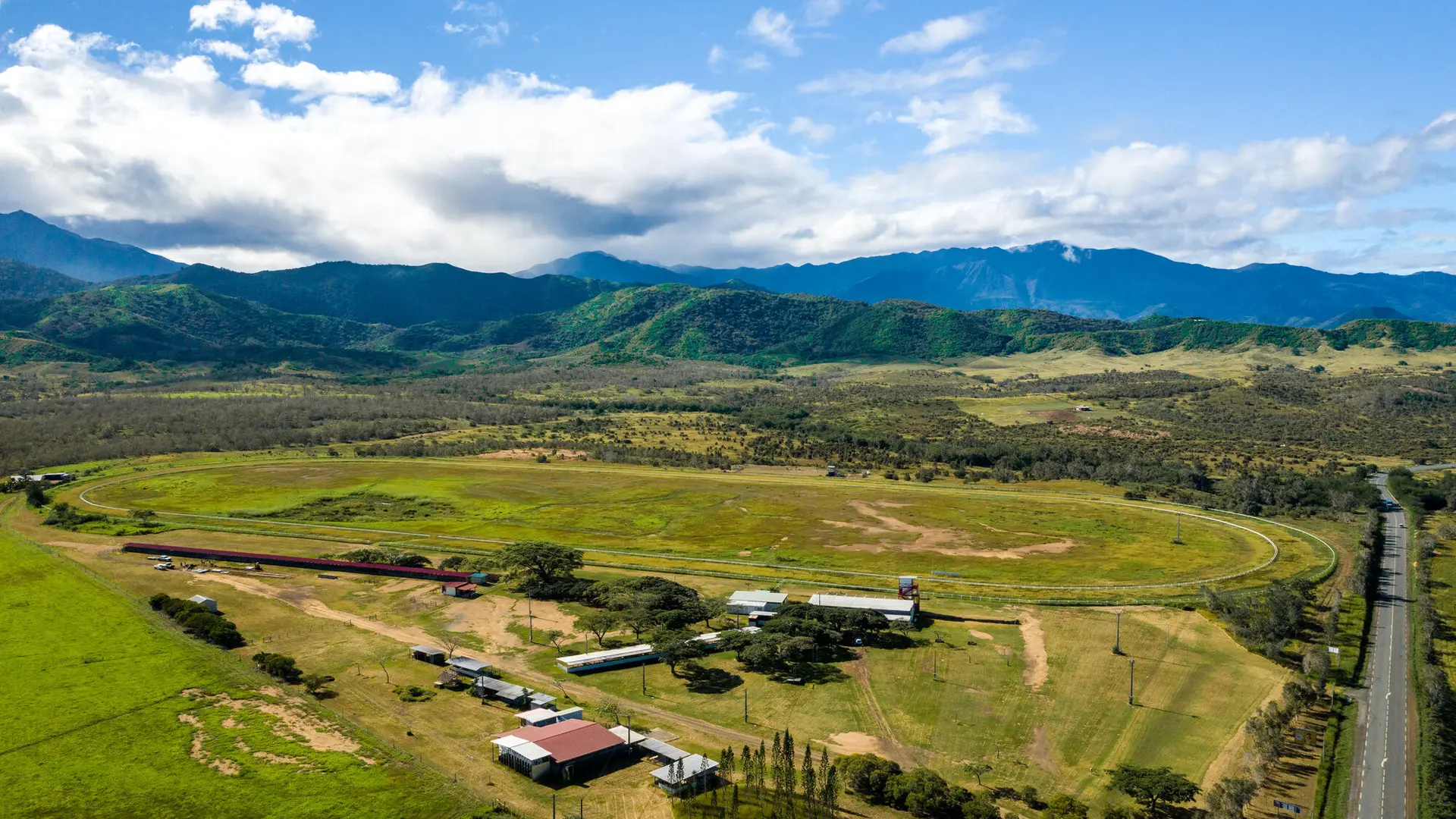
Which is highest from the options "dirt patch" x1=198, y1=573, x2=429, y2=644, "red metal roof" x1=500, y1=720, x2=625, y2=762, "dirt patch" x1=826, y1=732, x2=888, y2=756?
"red metal roof" x1=500, y1=720, x2=625, y2=762

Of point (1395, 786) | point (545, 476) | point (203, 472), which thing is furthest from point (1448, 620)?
point (203, 472)

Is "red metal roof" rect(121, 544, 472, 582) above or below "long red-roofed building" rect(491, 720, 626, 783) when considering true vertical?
below

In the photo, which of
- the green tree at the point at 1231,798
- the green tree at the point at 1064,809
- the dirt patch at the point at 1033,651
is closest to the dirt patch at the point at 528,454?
the dirt patch at the point at 1033,651

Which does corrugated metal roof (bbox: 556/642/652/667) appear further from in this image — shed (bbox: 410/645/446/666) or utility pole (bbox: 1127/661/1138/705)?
utility pole (bbox: 1127/661/1138/705)

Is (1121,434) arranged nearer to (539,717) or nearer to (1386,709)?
(1386,709)

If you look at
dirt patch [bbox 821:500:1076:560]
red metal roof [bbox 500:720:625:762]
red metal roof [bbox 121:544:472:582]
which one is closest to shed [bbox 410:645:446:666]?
red metal roof [bbox 500:720:625:762]

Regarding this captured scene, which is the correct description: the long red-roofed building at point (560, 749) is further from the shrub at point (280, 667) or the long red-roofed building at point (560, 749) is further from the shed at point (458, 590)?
the shed at point (458, 590)
